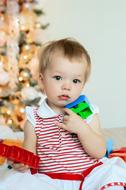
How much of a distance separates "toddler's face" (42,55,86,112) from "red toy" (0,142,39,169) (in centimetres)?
22

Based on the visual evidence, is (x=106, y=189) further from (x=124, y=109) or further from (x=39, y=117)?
(x=124, y=109)

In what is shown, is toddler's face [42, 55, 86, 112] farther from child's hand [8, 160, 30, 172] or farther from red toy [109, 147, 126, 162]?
red toy [109, 147, 126, 162]

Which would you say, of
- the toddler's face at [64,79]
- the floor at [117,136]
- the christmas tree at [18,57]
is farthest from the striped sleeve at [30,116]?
the christmas tree at [18,57]

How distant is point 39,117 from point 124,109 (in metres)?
2.66

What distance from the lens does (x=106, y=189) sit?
1.35 metres

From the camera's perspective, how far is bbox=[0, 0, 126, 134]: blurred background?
11.5 ft

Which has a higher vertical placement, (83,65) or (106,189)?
(83,65)

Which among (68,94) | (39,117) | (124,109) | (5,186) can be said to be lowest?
(124,109)

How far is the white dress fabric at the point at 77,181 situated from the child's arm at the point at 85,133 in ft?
0.18

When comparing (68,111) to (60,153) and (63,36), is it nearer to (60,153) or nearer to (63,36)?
(60,153)

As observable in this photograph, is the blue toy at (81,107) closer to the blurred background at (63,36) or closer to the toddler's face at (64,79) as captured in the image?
the toddler's face at (64,79)

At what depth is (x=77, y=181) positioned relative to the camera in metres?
1.48

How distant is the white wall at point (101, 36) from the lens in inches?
157

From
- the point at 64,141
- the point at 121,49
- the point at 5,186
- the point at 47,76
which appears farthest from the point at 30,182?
the point at 121,49
